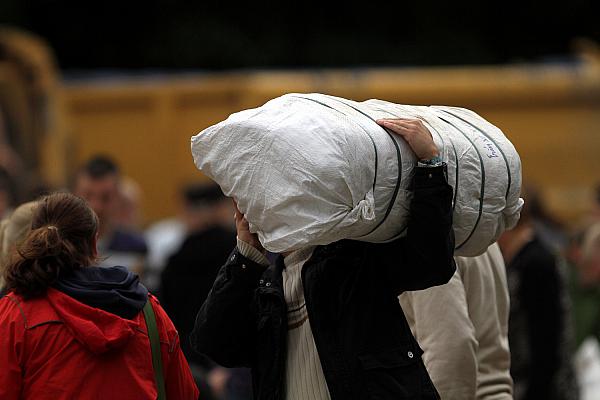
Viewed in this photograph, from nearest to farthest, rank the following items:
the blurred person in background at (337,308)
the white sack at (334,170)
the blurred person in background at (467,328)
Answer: the white sack at (334,170)
the blurred person in background at (337,308)
the blurred person in background at (467,328)

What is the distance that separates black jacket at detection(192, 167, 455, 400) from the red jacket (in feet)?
1.07

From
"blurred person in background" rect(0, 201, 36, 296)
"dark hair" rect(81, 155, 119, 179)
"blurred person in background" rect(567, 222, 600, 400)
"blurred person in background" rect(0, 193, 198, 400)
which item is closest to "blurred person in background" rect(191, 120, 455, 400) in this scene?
"blurred person in background" rect(0, 193, 198, 400)

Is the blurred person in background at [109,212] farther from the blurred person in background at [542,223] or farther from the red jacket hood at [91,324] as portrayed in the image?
the red jacket hood at [91,324]

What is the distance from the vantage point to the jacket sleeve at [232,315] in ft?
14.4

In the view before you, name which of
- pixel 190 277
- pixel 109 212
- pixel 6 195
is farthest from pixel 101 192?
pixel 190 277

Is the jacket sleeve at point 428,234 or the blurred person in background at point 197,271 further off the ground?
the jacket sleeve at point 428,234

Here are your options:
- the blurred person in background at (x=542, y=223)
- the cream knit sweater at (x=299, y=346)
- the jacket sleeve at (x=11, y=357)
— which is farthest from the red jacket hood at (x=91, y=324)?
the blurred person in background at (x=542, y=223)

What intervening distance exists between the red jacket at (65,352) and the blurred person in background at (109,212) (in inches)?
134

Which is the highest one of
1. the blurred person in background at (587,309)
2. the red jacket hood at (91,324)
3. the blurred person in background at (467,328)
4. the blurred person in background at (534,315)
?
the red jacket hood at (91,324)

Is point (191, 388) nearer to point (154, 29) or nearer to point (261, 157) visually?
point (261, 157)

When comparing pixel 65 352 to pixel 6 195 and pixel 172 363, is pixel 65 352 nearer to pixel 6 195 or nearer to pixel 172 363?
pixel 172 363

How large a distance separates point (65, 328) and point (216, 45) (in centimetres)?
1523

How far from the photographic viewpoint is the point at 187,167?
14.0 metres

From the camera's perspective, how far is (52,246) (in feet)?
14.1
